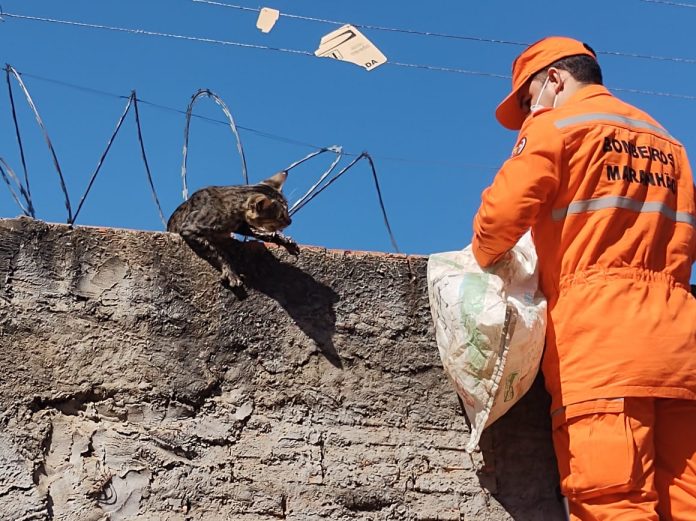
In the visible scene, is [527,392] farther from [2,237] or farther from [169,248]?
[2,237]

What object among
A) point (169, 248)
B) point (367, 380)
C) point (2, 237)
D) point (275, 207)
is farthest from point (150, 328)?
point (275, 207)

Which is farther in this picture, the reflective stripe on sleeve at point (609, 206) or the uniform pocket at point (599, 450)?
the reflective stripe on sleeve at point (609, 206)

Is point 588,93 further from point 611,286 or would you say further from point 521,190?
point 611,286

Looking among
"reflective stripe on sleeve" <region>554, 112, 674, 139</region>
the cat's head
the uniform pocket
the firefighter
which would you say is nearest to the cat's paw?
the cat's head

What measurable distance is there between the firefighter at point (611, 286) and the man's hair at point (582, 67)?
0.23 feet

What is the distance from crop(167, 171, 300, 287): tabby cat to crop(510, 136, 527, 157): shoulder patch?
78 cm

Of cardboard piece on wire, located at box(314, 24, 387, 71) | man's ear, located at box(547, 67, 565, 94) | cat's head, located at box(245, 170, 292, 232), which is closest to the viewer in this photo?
man's ear, located at box(547, 67, 565, 94)

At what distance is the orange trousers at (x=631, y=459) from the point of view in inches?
85.4

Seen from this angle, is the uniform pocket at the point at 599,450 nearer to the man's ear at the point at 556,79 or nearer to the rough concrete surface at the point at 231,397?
the rough concrete surface at the point at 231,397

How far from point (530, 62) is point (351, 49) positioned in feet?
4.32

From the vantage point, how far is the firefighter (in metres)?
2.22

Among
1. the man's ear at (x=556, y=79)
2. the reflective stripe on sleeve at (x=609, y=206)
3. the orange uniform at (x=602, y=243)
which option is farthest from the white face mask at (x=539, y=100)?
the reflective stripe on sleeve at (x=609, y=206)

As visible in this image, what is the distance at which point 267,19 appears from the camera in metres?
4.09

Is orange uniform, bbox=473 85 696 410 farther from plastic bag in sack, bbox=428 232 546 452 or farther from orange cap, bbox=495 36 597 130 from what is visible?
orange cap, bbox=495 36 597 130
